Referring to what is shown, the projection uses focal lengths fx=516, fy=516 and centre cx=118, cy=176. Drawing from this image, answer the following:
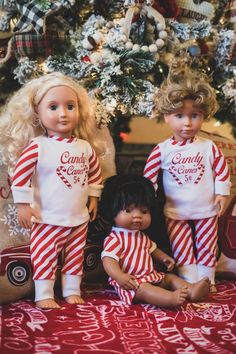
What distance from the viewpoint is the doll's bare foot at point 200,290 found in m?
1.43

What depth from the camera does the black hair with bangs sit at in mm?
1440

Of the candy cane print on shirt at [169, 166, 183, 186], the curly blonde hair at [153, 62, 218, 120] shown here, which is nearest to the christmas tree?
the curly blonde hair at [153, 62, 218, 120]

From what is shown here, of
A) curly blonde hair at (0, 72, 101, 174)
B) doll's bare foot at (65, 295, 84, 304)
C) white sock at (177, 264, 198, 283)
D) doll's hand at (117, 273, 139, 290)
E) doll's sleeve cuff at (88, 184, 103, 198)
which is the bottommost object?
doll's bare foot at (65, 295, 84, 304)

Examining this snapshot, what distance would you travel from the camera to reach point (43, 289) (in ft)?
4.61

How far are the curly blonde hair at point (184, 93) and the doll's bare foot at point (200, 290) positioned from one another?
49cm

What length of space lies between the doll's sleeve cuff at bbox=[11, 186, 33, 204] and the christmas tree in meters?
0.36

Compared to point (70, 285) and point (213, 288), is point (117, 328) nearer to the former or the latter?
point (70, 285)

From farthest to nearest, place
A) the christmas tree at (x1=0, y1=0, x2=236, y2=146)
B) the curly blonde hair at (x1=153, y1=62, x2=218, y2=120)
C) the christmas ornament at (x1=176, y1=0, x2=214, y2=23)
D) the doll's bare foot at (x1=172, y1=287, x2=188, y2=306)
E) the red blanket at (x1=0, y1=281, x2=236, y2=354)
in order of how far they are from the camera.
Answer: the christmas ornament at (x1=176, y1=0, x2=214, y2=23)
the christmas tree at (x1=0, y1=0, x2=236, y2=146)
the curly blonde hair at (x1=153, y1=62, x2=218, y2=120)
the doll's bare foot at (x1=172, y1=287, x2=188, y2=306)
the red blanket at (x1=0, y1=281, x2=236, y2=354)

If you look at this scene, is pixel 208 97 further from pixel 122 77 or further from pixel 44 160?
pixel 44 160

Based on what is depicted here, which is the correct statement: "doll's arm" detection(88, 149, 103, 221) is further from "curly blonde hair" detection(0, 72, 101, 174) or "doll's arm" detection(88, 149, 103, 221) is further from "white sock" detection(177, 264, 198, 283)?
"white sock" detection(177, 264, 198, 283)

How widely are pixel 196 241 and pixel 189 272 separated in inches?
3.8

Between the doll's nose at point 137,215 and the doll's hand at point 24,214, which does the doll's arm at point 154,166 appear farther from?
the doll's hand at point 24,214

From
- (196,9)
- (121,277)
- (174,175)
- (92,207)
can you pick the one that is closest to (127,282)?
(121,277)

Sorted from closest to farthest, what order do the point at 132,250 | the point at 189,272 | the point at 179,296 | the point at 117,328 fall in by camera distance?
1. the point at 117,328
2. the point at 179,296
3. the point at 132,250
4. the point at 189,272
